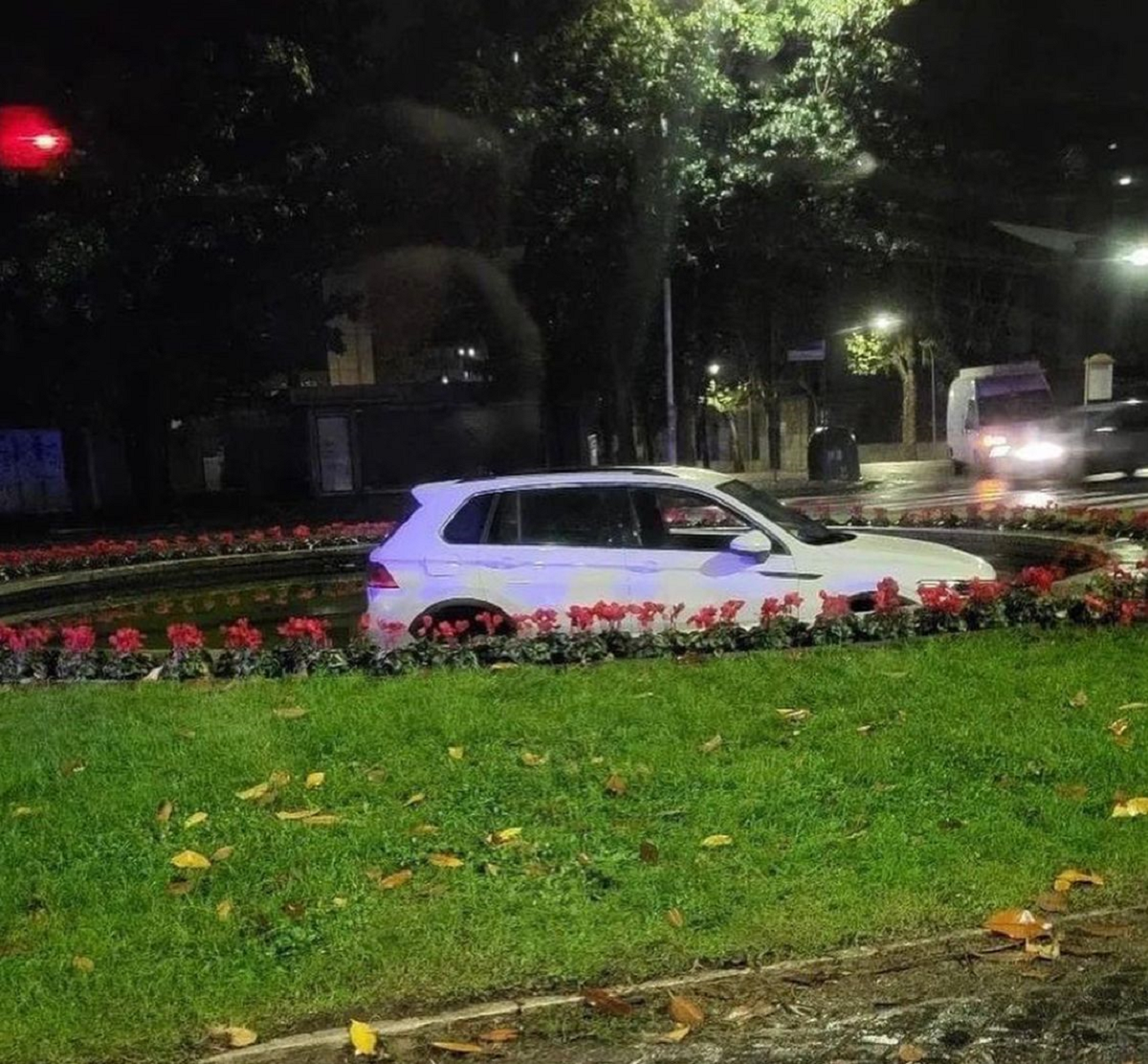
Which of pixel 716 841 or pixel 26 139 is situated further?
pixel 26 139

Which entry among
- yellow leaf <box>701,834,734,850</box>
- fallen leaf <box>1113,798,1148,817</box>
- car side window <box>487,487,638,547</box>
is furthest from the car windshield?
yellow leaf <box>701,834,734,850</box>

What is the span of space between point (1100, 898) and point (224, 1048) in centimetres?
306

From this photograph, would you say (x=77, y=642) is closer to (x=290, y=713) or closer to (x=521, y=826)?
(x=290, y=713)

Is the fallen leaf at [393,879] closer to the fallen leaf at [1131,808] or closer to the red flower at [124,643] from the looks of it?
the fallen leaf at [1131,808]

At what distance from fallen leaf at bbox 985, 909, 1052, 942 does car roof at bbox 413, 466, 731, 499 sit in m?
4.35

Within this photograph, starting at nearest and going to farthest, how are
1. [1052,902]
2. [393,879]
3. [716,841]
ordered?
[1052,902], [393,879], [716,841]

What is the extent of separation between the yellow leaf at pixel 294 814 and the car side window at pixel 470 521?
10.6ft

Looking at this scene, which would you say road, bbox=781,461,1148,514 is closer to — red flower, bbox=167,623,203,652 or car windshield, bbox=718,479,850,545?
car windshield, bbox=718,479,850,545

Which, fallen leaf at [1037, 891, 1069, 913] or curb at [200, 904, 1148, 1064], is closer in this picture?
curb at [200, 904, 1148, 1064]

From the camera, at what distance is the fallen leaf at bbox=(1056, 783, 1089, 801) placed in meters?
4.94

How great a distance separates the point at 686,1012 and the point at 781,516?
5022 mm

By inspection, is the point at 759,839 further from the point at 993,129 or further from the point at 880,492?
the point at 993,129

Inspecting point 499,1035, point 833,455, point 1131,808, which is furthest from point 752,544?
point 833,455

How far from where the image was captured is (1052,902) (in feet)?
13.5
